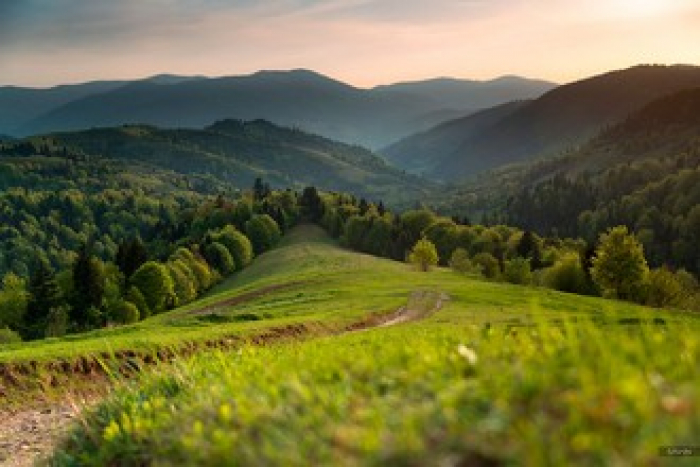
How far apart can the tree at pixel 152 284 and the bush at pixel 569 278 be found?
5847 centimetres

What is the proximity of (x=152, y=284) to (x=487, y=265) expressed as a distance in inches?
2303

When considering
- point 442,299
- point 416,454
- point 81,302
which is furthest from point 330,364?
point 81,302

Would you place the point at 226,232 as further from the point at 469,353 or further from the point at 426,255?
the point at 469,353

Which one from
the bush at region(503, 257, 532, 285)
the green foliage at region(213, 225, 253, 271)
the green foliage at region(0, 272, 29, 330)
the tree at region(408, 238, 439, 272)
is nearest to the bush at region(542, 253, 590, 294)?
the bush at region(503, 257, 532, 285)

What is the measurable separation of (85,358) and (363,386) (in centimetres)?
3006

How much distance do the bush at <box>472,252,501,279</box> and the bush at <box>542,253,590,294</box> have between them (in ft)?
49.1

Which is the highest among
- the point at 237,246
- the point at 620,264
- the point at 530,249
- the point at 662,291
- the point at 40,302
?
the point at 620,264

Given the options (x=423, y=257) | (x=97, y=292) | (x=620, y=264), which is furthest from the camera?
(x=423, y=257)

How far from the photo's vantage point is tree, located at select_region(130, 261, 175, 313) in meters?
106

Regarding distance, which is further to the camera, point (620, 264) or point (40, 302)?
point (40, 302)

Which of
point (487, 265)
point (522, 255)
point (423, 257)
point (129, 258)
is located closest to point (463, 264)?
point (487, 265)

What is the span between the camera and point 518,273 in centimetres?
10975

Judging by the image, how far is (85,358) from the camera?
3359 cm

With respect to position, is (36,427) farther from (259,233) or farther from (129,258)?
(259,233)
